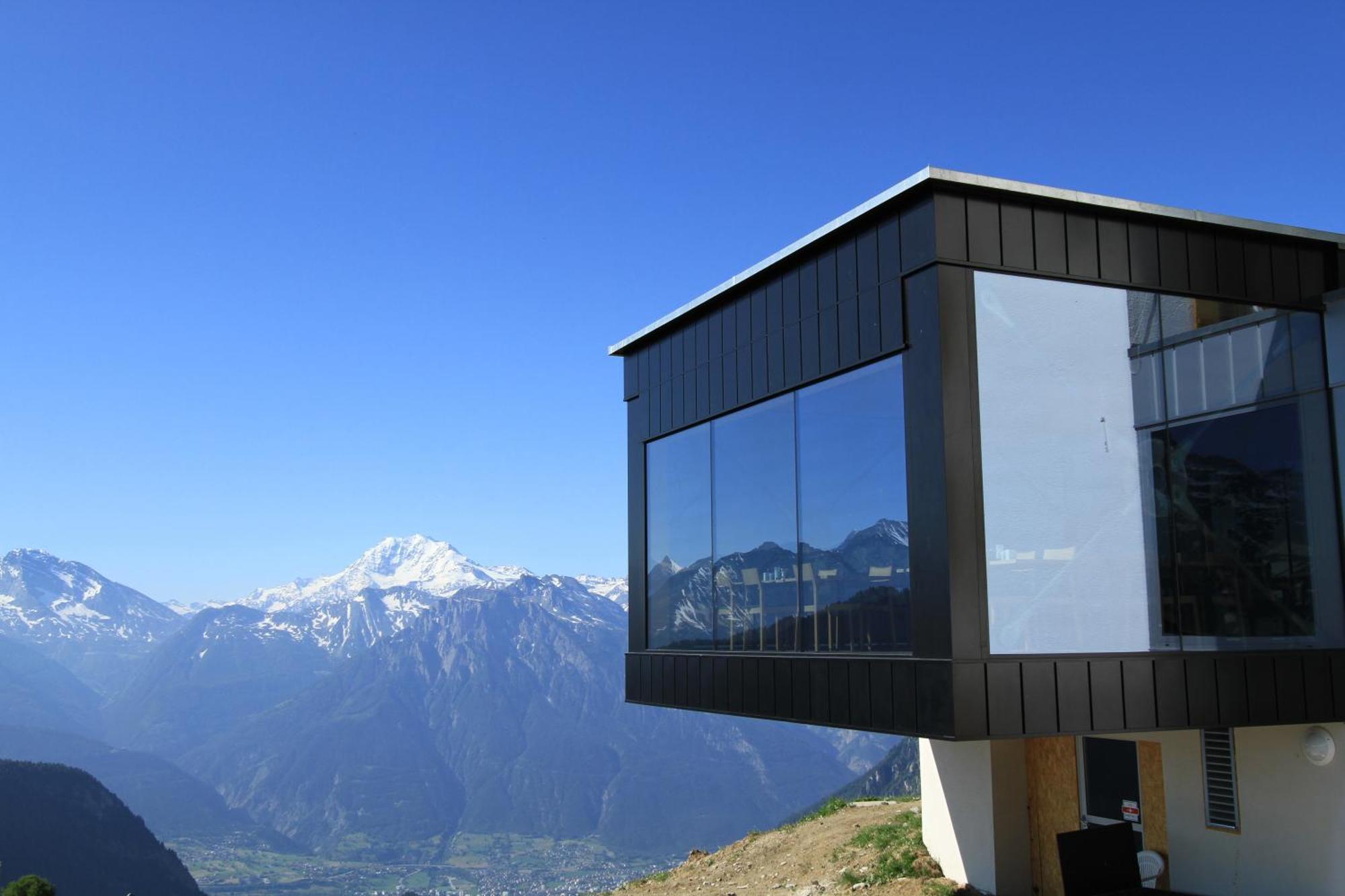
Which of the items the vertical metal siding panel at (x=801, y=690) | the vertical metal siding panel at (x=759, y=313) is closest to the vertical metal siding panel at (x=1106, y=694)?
the vertical metal siding panel at (x=801, y=690)

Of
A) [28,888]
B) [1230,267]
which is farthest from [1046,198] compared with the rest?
[28,888]

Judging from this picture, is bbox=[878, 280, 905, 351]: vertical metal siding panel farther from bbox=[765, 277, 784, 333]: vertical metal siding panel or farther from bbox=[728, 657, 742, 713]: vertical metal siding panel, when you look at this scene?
bbox=[728, 657, 742, 713]: vertical metal siding panel

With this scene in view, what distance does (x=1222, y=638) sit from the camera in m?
9.53

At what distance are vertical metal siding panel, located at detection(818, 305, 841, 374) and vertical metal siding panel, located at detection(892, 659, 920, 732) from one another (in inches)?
104

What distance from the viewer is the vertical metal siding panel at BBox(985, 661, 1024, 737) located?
8664mm

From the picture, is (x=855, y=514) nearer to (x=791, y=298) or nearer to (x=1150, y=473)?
(x=791, y=298)

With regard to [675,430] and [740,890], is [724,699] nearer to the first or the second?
[675,430]

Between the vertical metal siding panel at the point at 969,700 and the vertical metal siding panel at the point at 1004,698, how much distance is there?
0.05 metres

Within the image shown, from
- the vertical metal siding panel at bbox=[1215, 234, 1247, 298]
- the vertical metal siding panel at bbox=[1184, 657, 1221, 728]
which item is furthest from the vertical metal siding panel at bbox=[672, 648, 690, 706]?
the vertical metal siding panel at bbox=[1215, 234, 1247, 298]

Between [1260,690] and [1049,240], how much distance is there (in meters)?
3.85

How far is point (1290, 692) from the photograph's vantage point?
31.4ft

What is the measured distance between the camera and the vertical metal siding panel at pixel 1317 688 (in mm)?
9555

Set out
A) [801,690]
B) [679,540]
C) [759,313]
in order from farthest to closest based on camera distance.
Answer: [679,540]
[759,313]
[801,690]

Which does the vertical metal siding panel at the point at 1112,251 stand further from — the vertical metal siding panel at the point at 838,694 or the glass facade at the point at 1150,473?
the vertical metal siding panel at the point at 838,694
